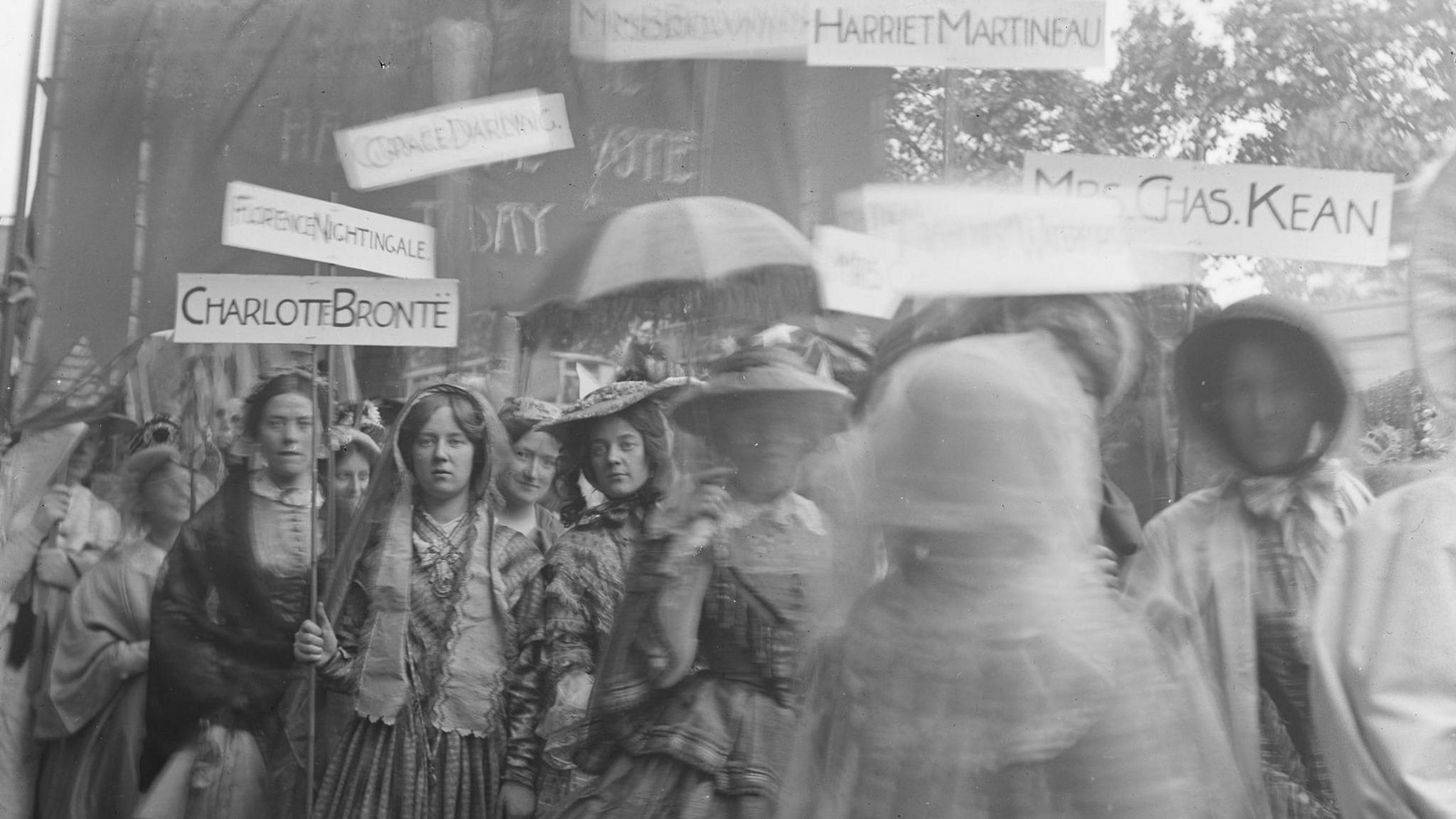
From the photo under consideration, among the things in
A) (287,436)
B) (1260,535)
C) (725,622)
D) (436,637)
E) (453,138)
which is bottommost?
(436,637)

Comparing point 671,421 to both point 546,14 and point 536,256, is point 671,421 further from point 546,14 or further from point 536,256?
point 546,14

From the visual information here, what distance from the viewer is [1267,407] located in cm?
323

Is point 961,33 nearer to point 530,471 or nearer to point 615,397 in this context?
point 615,397

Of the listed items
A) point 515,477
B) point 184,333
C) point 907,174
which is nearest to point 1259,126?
point 907,174

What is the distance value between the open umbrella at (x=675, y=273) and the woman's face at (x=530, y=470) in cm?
26

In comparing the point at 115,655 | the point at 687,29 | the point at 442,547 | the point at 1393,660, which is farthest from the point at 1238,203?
the point at 115,655

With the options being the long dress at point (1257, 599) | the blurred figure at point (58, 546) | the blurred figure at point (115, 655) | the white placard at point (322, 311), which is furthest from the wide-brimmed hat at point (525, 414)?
the long dress at point (1257, 599)

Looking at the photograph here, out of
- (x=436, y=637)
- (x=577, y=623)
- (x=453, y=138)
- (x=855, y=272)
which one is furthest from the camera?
(x=453, y=138)

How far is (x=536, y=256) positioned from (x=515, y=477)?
0.58m

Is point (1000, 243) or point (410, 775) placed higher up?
point (1000, 243)

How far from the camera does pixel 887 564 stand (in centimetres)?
313

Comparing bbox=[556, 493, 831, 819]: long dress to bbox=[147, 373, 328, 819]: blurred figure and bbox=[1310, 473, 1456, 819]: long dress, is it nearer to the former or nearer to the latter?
bbox=[147, 373, 328, 819]: blurred figure

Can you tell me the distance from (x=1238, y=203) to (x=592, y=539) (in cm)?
174

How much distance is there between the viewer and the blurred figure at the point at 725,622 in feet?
11.1
